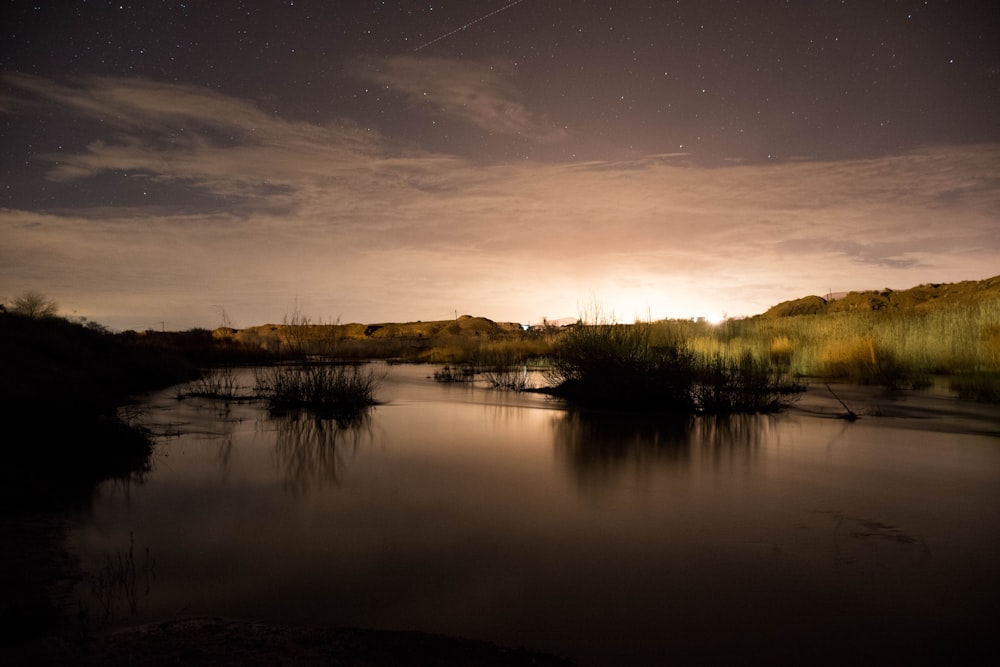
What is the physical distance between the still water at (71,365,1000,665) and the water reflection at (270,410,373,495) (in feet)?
0.18

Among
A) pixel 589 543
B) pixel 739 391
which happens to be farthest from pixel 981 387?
pixel 589 543

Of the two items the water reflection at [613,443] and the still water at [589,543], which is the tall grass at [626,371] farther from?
the still water at [589,543]

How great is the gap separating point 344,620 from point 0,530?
2562mm

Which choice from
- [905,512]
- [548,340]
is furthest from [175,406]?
[548,340]

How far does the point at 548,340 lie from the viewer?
26.0 meters

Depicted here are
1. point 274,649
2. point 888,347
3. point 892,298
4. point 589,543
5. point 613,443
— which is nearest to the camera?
point 274,649

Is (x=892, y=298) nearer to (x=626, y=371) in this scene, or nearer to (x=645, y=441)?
(x=626, y=371)

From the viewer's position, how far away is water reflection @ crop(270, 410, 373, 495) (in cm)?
608

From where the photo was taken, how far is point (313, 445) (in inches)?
313

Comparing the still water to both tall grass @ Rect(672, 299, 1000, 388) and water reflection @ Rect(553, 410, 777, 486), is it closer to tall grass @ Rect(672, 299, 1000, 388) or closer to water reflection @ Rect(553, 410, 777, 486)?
water reflection @ Rect(553, 410, 777, 486)

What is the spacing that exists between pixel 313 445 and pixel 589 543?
16.1 feet

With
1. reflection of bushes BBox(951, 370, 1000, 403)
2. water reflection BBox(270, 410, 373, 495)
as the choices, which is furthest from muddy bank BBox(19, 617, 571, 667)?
reflection of bushes BBox(951, 370, 1000, 403)

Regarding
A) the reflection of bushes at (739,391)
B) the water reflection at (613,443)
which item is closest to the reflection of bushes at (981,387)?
the reflection of bushes at (739,391)

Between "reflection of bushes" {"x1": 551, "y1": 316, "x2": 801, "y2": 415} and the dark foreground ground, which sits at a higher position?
"reflection of bushes" {"x1": 551, "y1": 316, "x2": 801, "y2": 415}
